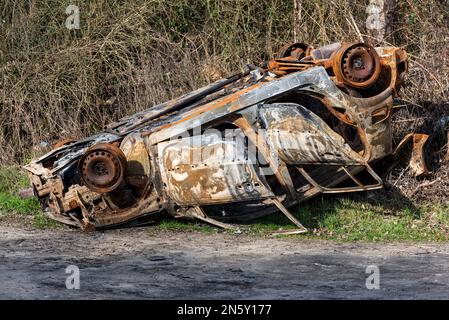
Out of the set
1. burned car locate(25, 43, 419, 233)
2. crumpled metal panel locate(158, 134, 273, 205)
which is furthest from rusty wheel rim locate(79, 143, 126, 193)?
crumpled metal panel locate(158, 134, 273, 205)

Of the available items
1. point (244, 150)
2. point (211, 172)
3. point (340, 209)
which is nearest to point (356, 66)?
point (244, 150)

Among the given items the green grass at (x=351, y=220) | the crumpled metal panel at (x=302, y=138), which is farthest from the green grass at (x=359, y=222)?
the crumpled metal panel at (x=302, y=138)

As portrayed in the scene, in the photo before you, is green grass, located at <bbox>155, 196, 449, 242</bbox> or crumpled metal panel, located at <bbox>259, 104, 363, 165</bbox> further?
green grass, located at <bbox>155, 196, 449, 242</bbox>

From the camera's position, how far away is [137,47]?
39.5 ft

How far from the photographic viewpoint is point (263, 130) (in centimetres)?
850

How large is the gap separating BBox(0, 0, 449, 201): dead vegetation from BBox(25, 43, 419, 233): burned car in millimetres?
2482

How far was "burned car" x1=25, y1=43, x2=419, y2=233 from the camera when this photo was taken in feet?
27.5

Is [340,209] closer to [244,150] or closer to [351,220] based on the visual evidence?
[351,220]

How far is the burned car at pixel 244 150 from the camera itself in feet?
27.5

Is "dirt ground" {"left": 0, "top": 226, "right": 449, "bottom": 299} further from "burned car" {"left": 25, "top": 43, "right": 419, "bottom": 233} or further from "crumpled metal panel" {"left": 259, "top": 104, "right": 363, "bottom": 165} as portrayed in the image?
"crumpled metal panel" {"left": 259, "top": 104, "right": 363, "bottom": 165}

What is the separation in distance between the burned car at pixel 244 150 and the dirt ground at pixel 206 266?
408 mm

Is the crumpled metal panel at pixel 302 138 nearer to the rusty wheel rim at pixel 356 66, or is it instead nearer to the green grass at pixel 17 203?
the rusty wheel rim at pixel 356 66
